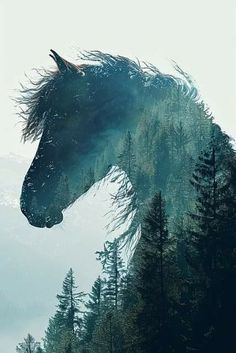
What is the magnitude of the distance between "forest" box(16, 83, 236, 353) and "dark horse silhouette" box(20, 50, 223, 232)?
4 cm

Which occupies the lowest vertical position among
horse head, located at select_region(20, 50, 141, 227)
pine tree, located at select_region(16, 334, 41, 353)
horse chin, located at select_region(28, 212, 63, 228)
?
horse chin, located at select_region(28, 212, 63, 228)

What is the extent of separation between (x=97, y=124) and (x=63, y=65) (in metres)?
1.19

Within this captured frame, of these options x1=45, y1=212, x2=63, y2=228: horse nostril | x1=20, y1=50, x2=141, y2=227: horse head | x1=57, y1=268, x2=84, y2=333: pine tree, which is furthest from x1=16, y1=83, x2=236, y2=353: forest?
x1=57, y1=268, x2=84, y2=333: pine tree

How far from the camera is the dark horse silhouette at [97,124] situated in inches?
486

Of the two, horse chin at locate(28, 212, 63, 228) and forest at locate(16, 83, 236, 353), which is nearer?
horse chin at locate(28, 212, 63, 228)

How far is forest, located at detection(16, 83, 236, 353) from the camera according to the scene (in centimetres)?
1302

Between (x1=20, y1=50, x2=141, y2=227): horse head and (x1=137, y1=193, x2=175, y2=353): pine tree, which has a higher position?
(x1=20, y1=50, x2=141, y2=227): horse head

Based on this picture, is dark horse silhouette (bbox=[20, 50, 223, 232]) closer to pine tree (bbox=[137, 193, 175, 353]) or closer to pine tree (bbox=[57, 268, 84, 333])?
pine tree (bbox=[137, 193, 175, 353])

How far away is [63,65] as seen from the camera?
12578 millimetres

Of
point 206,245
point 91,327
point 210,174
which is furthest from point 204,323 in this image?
point 91,327

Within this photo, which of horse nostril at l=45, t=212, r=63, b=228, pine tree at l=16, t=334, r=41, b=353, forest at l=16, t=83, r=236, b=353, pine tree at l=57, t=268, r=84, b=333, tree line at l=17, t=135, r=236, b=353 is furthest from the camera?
pine tree at l=57, t=268, r=84, b=333

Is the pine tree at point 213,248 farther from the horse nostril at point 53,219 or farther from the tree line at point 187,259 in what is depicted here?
the horse nostril at point 53,219

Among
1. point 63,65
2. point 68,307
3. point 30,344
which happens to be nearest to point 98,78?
point 63,65

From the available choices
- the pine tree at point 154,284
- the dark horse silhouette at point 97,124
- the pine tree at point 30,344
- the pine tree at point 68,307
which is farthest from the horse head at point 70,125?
the pine tree at point 68,307
